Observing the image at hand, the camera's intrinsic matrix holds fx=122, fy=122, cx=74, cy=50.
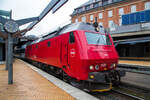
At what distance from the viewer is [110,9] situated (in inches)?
1326

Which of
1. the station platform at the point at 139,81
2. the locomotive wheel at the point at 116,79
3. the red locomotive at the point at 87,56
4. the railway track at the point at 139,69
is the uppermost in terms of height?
the red locomotive at the point at 87,56

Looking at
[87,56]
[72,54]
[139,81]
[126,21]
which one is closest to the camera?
[87,56]

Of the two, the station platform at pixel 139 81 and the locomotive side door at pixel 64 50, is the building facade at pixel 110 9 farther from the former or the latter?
the locomotive side door at pixel 64 50

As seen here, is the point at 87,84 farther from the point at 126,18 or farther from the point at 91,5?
the point at 91,5

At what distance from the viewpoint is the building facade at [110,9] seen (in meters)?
29.5

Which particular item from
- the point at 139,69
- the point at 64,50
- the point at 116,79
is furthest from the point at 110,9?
the point at 64,50

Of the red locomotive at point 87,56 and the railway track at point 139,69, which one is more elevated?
the red locomotive at point 87,56

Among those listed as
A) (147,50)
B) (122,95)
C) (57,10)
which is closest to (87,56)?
(122,95)

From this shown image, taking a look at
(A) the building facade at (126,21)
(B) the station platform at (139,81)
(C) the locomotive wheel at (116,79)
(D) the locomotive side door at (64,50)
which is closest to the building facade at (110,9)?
(A) the building facade at (126,21)

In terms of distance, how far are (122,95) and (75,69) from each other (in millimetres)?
2480

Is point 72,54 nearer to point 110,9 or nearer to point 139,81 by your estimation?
point 139,81

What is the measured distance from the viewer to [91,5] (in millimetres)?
37250

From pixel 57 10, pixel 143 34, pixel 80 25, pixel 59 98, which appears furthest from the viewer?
pixel 143 34

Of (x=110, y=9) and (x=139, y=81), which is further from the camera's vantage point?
(x=110, y=9)
